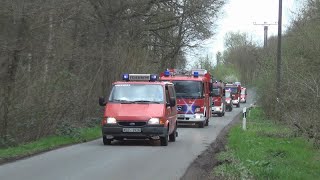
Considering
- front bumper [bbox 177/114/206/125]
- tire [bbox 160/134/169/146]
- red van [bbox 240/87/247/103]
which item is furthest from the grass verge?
red van [bbox 240/87/247/103]

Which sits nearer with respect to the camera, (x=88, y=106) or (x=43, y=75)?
(x=43, y=75)

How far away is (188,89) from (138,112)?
12.2 m

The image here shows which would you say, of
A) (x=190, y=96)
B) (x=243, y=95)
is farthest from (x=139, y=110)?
(x=243, y=95)

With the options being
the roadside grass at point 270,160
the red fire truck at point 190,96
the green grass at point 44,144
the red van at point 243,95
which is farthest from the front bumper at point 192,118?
the red van at point 243,95

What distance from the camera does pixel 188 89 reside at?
2955 centimetres

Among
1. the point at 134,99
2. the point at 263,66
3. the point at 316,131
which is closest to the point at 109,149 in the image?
the point at 134,99

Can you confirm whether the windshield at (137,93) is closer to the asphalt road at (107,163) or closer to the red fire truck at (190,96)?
the asphalt road at (107,163)

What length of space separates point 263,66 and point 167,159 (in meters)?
24.3

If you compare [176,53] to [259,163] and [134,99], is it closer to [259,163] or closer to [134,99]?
[134,99]

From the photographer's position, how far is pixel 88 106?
26656mm

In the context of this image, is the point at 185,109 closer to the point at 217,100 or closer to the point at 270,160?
the point at 217,100

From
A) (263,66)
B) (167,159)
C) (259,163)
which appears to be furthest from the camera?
(263,66)

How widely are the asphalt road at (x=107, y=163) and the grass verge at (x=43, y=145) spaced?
1.36 feet

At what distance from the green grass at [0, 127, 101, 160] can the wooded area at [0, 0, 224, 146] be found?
1.91 ft
